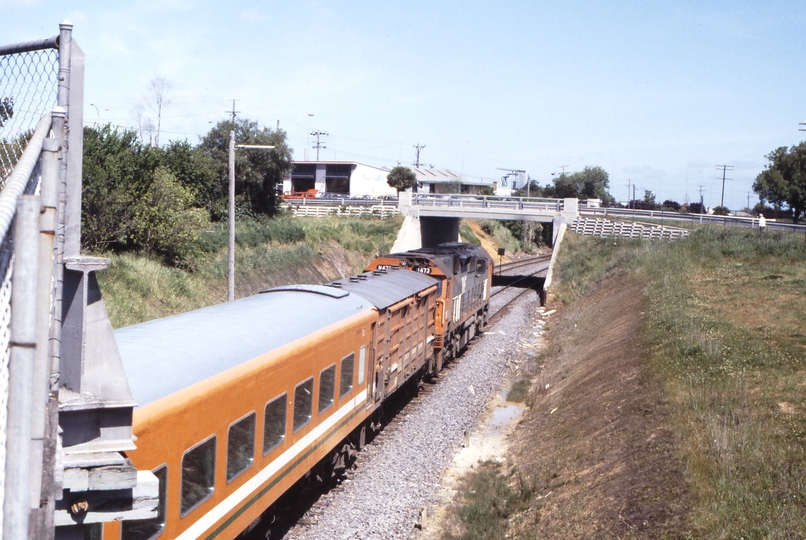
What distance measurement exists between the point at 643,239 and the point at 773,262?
12.1 meters

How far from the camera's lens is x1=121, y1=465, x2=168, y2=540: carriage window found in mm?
5988

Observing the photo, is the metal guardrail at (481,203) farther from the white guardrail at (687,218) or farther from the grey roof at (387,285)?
the grey roof at (387,285)

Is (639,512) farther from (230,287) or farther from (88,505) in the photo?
(230,287)

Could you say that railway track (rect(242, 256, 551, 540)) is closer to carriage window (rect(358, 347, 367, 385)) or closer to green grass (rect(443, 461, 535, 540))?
carriage window (rect(358, 347, 367, 385))

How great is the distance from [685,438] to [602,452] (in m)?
1.63

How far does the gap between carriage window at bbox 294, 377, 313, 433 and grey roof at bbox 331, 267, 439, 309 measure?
339 centimetres

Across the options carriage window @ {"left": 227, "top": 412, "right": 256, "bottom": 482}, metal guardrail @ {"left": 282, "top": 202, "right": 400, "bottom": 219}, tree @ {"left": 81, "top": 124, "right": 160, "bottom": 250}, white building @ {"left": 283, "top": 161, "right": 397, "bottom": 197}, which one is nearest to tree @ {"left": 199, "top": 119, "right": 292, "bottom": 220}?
metal guardrail @ {"left": 282, "top": 202, "right": 400, "bottom": 219}

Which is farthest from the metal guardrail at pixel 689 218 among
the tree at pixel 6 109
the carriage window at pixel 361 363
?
the tree at pixel 6 109

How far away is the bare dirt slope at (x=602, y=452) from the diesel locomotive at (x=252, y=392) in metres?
3.32

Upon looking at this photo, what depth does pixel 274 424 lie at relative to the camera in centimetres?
889

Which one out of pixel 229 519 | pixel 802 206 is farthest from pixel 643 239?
pixel 229 519

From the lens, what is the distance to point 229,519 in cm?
779

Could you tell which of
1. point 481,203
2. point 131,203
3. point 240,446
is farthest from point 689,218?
point 240,446

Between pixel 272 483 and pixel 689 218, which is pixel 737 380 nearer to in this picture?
pixel 272 483
